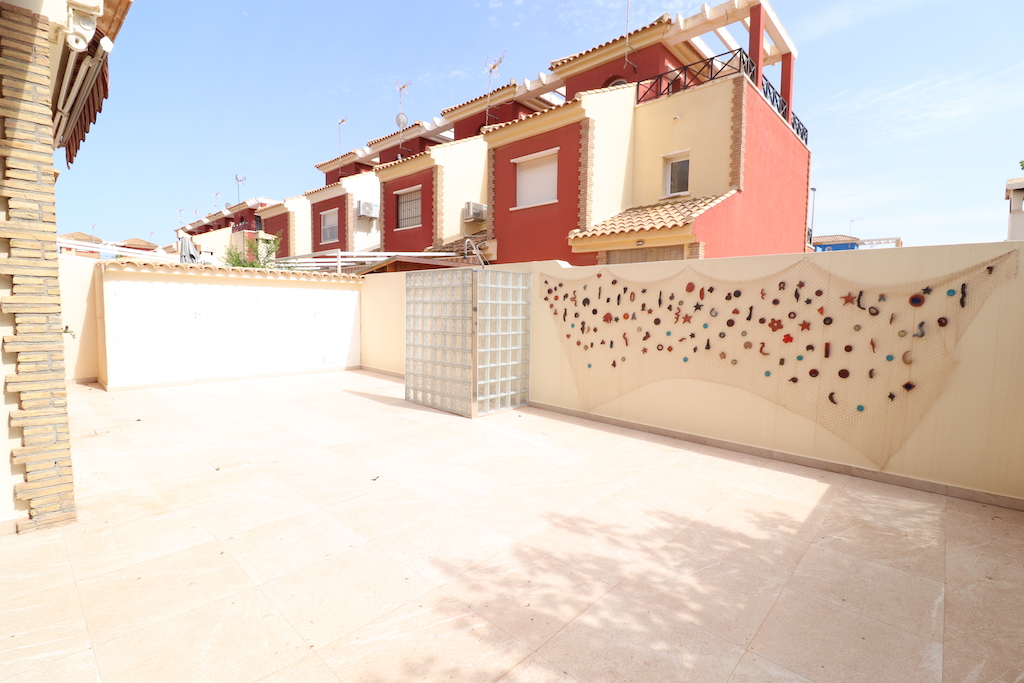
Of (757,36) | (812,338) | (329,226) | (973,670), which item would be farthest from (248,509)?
(329,226)

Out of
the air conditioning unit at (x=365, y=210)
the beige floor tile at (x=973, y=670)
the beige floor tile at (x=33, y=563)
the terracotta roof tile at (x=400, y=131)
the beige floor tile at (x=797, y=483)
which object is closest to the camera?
the beige floor tile at (x=973, y=670)

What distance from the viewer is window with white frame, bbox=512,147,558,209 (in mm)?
12180

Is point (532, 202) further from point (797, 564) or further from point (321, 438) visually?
point (797, 564)

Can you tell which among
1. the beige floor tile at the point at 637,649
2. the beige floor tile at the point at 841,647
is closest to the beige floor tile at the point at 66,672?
the beige floor tile at the point at 637,649

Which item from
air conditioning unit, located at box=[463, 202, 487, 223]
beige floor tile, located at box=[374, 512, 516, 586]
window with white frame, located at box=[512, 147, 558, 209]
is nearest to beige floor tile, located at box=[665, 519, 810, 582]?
beige floor tile, located at box=[374, 512, 516, 586]

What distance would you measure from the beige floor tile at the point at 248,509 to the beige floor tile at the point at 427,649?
1.77m

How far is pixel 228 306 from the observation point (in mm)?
10930

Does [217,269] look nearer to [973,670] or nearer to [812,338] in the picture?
[812,338]

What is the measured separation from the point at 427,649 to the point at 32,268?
4033 mm

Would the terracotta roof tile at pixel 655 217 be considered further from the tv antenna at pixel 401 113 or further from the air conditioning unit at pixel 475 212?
the tv antenna at pixel 401 113

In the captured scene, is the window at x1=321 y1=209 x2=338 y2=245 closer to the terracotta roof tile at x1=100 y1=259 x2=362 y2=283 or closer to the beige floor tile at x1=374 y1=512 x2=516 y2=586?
the terracotta roof tile at x1=100 y1=259 x2=362 y2=283

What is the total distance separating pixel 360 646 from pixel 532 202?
11.5 m

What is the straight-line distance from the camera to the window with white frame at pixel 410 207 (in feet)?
52.4

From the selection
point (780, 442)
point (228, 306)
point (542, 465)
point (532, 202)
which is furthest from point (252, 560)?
point (532, 202)
